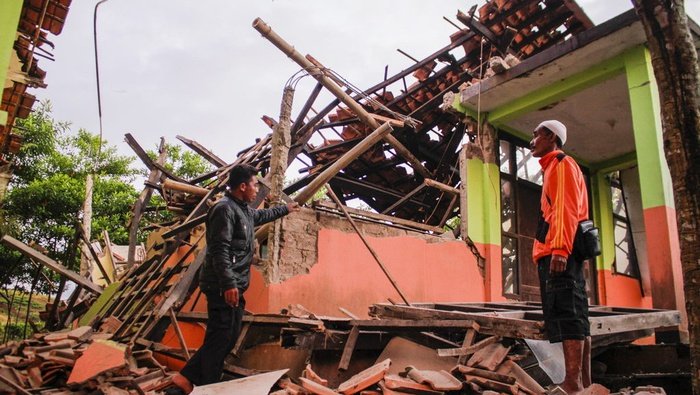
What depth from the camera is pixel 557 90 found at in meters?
6.98

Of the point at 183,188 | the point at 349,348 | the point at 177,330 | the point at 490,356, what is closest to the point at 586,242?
the point at 490,356

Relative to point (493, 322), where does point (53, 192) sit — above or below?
above

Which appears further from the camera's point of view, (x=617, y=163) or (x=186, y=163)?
(x=186, y=163)

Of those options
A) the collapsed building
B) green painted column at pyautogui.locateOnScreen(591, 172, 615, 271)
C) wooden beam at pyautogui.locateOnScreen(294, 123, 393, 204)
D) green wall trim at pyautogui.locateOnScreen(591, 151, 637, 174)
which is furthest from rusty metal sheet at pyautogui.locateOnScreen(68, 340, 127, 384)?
green wall trim at pyautogui.locateOnScreen(591, 151, 637, 174)

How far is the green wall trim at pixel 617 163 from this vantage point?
898cm

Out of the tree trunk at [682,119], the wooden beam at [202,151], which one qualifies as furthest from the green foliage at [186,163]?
the tree trunk at [682,119]

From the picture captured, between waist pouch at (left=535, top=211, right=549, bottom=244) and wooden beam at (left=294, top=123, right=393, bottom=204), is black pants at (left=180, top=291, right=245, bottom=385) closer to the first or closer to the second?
wooden beam at (left=294, top=123, right=393, bottom=204)

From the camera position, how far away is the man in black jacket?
11.9ft

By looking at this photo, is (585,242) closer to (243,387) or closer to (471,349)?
(471,349)

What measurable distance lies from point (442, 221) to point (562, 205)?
4.66 metres

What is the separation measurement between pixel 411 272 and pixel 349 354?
266cm

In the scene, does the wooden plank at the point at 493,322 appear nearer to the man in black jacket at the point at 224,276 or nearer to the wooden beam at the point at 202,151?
the man in black jacket at the point at 224,276

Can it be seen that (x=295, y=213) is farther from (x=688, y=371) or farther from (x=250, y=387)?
(x=688, y=371)

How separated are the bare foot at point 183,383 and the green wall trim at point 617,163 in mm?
8511
